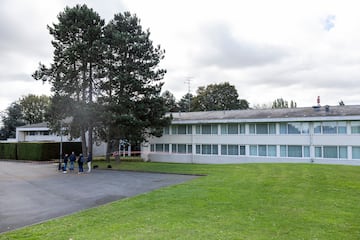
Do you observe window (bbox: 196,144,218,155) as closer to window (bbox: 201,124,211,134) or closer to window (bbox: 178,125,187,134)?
window (bbox: 201,124,211,134)

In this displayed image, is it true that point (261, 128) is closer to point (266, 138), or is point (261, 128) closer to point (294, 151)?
point (266, 138)

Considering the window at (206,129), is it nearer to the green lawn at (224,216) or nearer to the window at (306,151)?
the window at (306,151)

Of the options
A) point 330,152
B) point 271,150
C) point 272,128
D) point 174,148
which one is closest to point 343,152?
point 330,152

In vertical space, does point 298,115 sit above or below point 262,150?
above

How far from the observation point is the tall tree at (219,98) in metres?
63.3

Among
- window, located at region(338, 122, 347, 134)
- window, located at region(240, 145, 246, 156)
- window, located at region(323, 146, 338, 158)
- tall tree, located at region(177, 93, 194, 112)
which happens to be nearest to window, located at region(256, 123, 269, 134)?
window, located at region(240, 145, 246, 156)

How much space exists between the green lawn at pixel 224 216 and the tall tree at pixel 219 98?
49.0 metres

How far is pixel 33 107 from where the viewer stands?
70688mm

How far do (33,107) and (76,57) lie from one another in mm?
49018

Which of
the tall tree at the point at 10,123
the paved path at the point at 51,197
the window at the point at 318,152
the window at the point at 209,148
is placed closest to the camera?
the paved path at the point at 51,197

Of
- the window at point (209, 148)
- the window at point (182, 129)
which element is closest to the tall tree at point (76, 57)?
the window at point (182, 129)

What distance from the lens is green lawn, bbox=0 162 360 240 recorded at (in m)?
7.26

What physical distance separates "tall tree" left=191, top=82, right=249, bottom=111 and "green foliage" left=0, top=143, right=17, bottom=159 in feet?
123

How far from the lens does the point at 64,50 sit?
28094 mm
